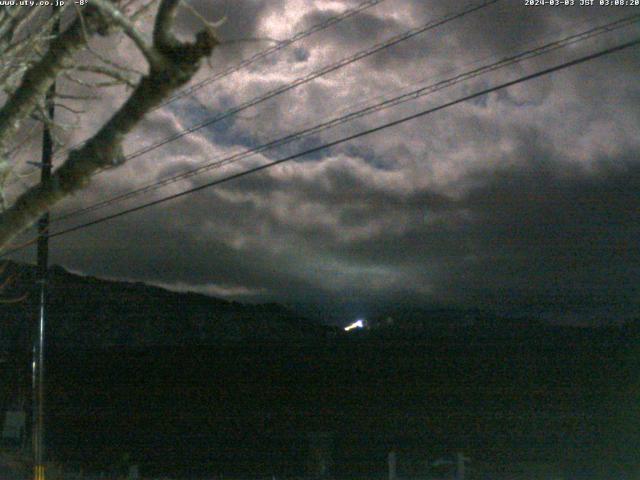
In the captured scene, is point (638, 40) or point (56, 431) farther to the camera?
point (56, 431)

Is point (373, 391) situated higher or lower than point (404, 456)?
higher

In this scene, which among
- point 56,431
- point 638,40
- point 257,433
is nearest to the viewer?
point 638,40

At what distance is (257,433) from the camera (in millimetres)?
29719

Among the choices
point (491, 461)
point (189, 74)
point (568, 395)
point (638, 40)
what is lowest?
point (491, 461)

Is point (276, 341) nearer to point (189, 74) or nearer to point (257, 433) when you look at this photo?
point (257, 433)

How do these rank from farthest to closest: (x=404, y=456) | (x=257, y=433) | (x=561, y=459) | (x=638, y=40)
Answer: (x=257, y=433)
(x=404, y=456)
(x=561, y=459)
(x=638, y=40)

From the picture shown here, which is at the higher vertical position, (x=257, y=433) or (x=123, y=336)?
(x=123, y=336)

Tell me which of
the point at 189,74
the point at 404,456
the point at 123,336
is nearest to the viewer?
the point at 189,74

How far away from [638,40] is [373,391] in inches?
869

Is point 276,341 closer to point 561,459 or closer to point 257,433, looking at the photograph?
point 257,433

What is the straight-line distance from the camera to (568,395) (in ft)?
86.5

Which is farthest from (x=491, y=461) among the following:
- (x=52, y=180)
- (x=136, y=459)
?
(x=52, y=180)

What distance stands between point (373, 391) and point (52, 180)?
82.7 feet

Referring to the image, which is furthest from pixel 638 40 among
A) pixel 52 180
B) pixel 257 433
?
pixel 257 433
